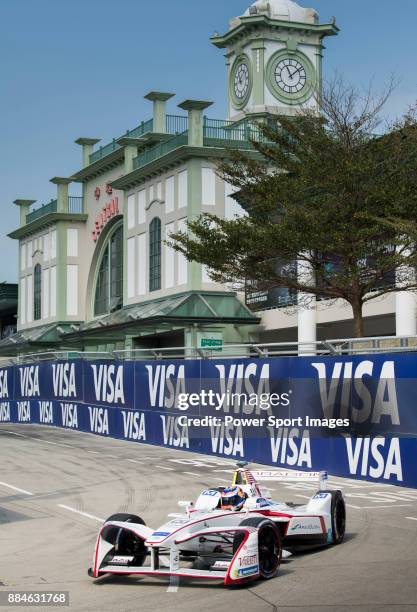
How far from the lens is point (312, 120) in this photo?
3156 cm

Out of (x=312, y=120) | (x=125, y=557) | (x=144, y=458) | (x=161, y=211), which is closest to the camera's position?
(x=125, y=557)

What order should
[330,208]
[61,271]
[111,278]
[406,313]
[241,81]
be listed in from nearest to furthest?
[330,208] < [406,313] < [241,81] < [111,278] < [61,271]

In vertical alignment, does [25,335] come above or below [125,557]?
above

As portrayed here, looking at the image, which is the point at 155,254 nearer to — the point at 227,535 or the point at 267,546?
the point at 227,535

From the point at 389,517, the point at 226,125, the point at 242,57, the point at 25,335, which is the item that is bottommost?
the point at 389,517

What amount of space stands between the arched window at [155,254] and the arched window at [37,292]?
18.2 meters

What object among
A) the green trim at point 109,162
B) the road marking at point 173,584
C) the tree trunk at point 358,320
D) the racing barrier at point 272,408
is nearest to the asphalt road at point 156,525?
the road marking at point 173,584

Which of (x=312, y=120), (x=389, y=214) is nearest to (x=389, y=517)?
(x=389, y=214)

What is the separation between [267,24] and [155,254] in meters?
14.2

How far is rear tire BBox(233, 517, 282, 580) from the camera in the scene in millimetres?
10625

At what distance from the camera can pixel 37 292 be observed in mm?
70375

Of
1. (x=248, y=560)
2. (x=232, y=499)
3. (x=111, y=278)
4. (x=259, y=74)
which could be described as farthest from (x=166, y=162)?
(x=248, y=560)

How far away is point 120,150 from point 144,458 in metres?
36.7

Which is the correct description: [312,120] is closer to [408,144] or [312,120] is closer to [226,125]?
[408,144]
